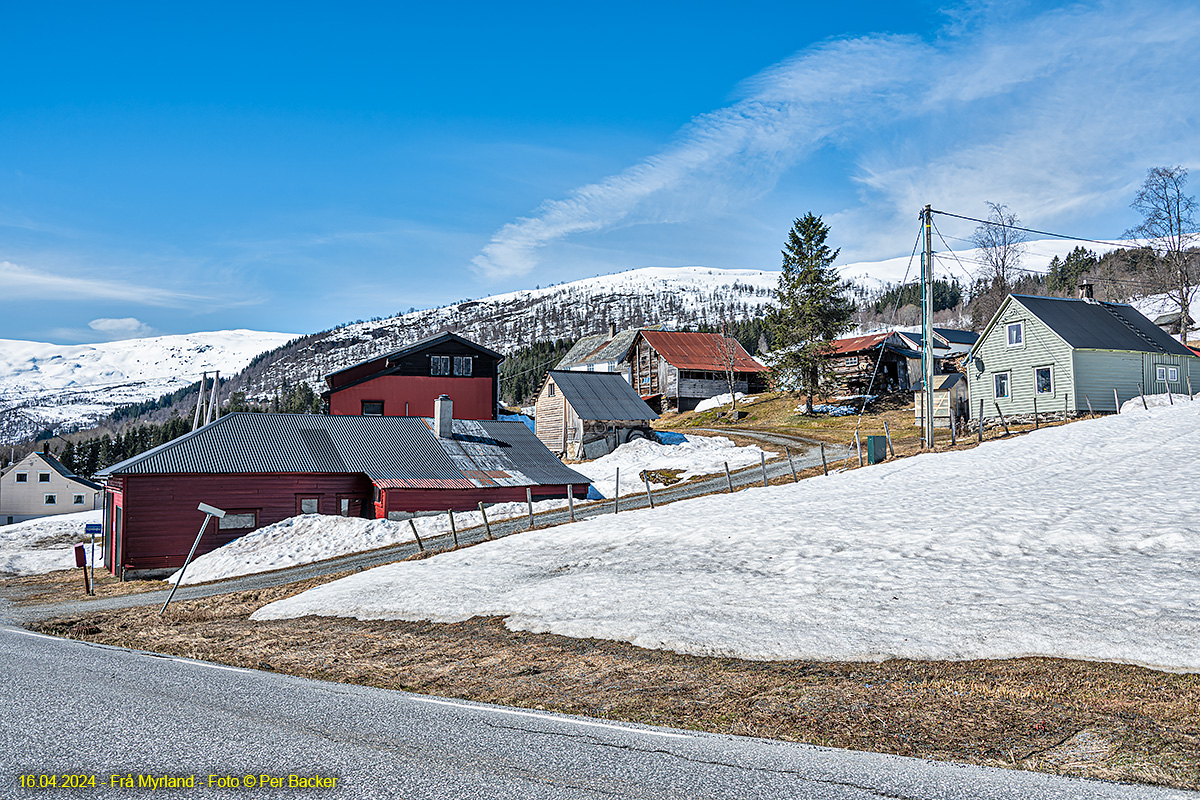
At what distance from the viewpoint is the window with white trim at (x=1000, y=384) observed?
145 ft

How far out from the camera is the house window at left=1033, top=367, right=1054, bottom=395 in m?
41.3

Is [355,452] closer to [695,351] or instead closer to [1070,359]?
[1070,359]

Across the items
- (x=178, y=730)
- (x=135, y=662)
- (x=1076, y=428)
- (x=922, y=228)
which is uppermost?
(x=922, y=228)

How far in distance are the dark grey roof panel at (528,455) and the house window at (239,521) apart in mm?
12606

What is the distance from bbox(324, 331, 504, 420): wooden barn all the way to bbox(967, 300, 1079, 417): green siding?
3203 centimetres

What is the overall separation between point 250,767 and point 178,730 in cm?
149

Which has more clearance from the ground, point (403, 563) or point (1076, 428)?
point (1076, 428)

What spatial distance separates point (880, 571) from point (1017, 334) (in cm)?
3420

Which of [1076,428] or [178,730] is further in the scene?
[1076,428]

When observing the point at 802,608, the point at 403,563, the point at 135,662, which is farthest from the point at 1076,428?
the point at 135,662

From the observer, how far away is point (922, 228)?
33.4 m

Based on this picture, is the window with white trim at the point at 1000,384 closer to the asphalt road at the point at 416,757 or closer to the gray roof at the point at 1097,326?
the gray roof at the point at 1097,326

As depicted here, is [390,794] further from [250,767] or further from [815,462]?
[815,462]

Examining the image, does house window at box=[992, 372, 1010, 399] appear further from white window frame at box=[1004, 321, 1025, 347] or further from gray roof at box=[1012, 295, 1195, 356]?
gray roof at box=[1012, 295, 1195, 356]
